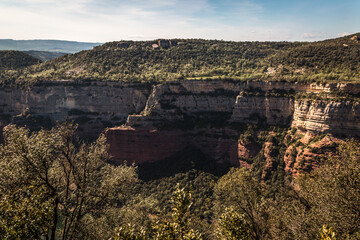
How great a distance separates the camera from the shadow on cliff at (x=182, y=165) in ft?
186

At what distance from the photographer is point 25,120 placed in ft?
254

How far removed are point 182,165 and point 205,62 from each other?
46744 millimetres

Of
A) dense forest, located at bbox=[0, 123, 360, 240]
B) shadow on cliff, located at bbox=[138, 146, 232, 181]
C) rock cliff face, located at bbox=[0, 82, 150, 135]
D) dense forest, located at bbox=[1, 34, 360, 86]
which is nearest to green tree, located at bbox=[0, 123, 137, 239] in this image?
dense forest, located at bbox=[0, 123, 360, 240]

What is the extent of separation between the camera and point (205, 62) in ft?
289

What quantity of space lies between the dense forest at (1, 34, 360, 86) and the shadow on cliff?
24875mm

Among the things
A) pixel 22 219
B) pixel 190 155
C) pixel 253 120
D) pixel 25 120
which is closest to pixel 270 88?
pixel 253 120

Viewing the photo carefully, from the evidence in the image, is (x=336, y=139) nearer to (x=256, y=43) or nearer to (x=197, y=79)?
(x=197, y=79)

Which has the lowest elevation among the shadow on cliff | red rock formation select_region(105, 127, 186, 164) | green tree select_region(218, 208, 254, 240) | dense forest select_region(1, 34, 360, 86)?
the shadow on cliff

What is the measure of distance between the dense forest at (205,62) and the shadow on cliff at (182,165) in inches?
979

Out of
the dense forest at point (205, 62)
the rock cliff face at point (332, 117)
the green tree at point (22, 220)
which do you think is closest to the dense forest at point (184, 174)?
the green tree at point (22, 220)

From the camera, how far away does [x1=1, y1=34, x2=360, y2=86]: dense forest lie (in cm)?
5839

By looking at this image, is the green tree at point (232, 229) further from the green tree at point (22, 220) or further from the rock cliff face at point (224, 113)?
the rock cliff face at point (224, 113)

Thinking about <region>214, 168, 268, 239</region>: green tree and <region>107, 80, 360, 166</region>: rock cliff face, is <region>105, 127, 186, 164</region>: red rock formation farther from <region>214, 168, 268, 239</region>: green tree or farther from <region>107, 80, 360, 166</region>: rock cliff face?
<region>214, 168, 268, 239</region>: green tree

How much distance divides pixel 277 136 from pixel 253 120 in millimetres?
7782
